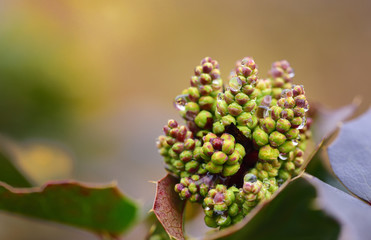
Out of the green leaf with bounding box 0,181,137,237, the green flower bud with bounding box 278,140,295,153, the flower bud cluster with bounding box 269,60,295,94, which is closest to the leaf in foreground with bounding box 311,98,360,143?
the flower bud cluster with bounding box 269,60,295,94

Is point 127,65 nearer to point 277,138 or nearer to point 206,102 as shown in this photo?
point 206,102

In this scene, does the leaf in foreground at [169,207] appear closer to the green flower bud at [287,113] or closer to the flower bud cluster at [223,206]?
the flower bud cluster at [223,206]

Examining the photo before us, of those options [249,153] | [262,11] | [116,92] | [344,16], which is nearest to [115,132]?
[116,92]

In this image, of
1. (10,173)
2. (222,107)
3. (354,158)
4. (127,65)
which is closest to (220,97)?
(222,107)

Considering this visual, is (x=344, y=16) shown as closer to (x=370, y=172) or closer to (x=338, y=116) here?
(x=338, y=116)

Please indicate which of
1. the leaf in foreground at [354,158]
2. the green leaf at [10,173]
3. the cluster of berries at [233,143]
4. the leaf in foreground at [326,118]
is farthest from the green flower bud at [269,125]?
the green leaf at [10,173]

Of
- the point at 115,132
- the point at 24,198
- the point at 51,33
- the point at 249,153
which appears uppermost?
the point at 51,33
